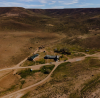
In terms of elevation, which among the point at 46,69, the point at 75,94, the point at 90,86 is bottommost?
the point at 75,94

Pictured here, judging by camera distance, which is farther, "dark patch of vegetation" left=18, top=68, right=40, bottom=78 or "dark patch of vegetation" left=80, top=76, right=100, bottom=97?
"dark patch of vegetation" left=18, top=68, right=40, bottom=78

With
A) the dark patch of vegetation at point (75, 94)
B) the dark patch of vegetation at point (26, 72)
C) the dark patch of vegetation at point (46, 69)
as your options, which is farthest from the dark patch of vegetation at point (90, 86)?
the dark patch of vegetation at point (26, 72)

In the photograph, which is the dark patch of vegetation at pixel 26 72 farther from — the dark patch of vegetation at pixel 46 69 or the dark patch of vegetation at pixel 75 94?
the dark patch of vegetation at pixel 75 94

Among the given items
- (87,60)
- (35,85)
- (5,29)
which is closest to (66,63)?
(87,60)

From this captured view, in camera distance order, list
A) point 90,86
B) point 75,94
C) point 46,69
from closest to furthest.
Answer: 1. point 75,94
2. point 90,86
3. point 46,69

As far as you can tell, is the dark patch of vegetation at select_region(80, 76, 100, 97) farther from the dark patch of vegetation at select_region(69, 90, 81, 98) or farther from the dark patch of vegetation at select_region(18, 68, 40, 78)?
the dark patch of vegetation at select_region(18, 68, 40, 78)

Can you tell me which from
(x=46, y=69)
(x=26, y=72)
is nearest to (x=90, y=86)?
(x=46, y=69)

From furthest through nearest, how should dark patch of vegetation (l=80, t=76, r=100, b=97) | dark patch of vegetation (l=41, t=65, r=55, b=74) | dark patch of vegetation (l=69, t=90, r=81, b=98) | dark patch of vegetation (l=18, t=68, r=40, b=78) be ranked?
dark patch of vegetation (l=41, t=65, r=55, b=74) → dark patch of vegetation (l=18, t=68, r=40, b=78) → dark patch of vegetation (l=80, t=76, r=100, b=97) → dark patch of vegetation (l=69, t=90, r=81, b=98)

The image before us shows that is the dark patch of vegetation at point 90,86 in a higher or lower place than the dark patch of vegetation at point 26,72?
higher

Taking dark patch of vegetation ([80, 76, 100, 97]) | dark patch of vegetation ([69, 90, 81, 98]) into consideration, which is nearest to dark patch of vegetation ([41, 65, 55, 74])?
dark patch of vegetation ([69, 90, 81, 98])

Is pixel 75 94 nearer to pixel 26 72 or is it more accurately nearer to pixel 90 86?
pixel 90 86

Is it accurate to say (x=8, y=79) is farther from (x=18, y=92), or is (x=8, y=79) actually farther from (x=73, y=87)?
(x=73, y=87)
